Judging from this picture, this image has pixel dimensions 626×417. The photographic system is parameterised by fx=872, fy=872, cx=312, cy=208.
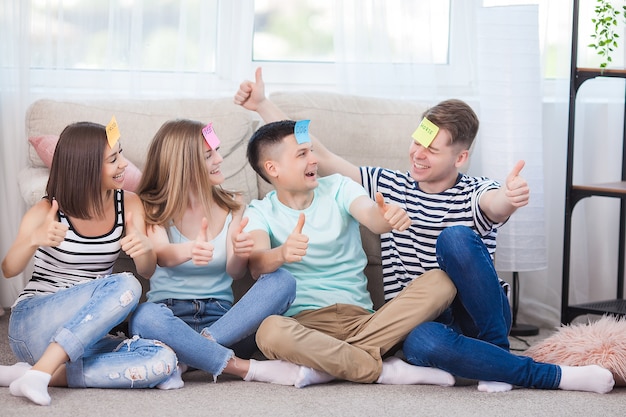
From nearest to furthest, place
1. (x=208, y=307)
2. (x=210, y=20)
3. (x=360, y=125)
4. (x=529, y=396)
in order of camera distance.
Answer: (x=529, y=396), (x=208, y=307), (x=360, y=125), (x=210, y=20)

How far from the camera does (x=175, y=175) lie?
225 cm

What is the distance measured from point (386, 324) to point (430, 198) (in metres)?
0.40

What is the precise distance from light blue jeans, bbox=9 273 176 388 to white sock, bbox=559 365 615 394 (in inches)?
Answer: 36.5

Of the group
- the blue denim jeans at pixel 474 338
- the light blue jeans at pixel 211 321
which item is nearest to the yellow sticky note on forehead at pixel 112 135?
the light blue jeans at pixel 211 321

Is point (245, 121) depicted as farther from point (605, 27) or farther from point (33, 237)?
point (605, 27)

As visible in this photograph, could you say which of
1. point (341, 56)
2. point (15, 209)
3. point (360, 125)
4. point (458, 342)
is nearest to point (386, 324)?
point (458, 342)

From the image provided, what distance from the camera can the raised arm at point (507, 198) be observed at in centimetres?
210

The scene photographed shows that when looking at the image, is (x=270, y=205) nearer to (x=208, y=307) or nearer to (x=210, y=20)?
(x=208, y=307)

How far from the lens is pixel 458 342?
2061 mm

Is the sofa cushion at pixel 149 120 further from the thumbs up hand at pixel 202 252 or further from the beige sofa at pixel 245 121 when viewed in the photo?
the thumbs up hand at pixel 202 252

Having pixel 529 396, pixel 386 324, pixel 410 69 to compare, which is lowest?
pixel 529 396

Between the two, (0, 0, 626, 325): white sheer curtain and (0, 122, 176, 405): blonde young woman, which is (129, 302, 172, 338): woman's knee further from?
(0, 0, 626, 325): white sheer curtain

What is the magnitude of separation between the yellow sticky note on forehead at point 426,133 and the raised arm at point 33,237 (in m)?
0.93

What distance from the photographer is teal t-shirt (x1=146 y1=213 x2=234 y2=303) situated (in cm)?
224
